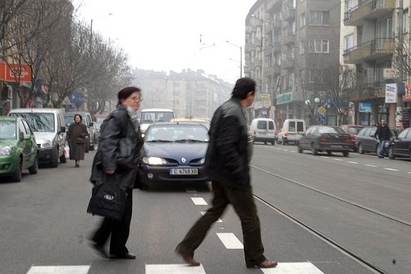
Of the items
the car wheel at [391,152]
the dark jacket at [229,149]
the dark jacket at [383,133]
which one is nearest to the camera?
the dark jacket at [229,149]

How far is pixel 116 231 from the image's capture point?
6.61 metres

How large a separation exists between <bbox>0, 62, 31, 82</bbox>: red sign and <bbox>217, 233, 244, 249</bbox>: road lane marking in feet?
84.0

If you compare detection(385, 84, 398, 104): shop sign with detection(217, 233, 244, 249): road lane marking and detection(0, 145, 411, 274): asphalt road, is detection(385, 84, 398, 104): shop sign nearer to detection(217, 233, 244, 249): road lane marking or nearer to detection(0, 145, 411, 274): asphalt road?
detection(0, 145, 411, 274): asphalt road

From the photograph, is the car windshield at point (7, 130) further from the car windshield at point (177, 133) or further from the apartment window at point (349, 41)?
the apartment window at point (349, 41)

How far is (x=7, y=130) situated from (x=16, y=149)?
1.31 meters

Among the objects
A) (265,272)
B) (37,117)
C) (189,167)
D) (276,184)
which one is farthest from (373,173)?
(265,272)

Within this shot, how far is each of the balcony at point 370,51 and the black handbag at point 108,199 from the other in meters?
35.4

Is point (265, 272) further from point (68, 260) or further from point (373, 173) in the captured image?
point (373, 173)

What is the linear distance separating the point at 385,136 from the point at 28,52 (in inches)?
709

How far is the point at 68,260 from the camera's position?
21.7 ft

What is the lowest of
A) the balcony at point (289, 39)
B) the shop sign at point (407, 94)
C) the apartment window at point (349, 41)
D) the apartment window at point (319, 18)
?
the shop sign at point (407, 94)

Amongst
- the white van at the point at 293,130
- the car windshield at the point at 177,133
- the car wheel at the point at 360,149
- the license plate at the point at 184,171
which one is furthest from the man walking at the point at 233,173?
the white van at the point at 293,130

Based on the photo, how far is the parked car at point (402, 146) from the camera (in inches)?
1069

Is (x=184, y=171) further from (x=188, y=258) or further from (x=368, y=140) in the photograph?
(x=368, y=140)
